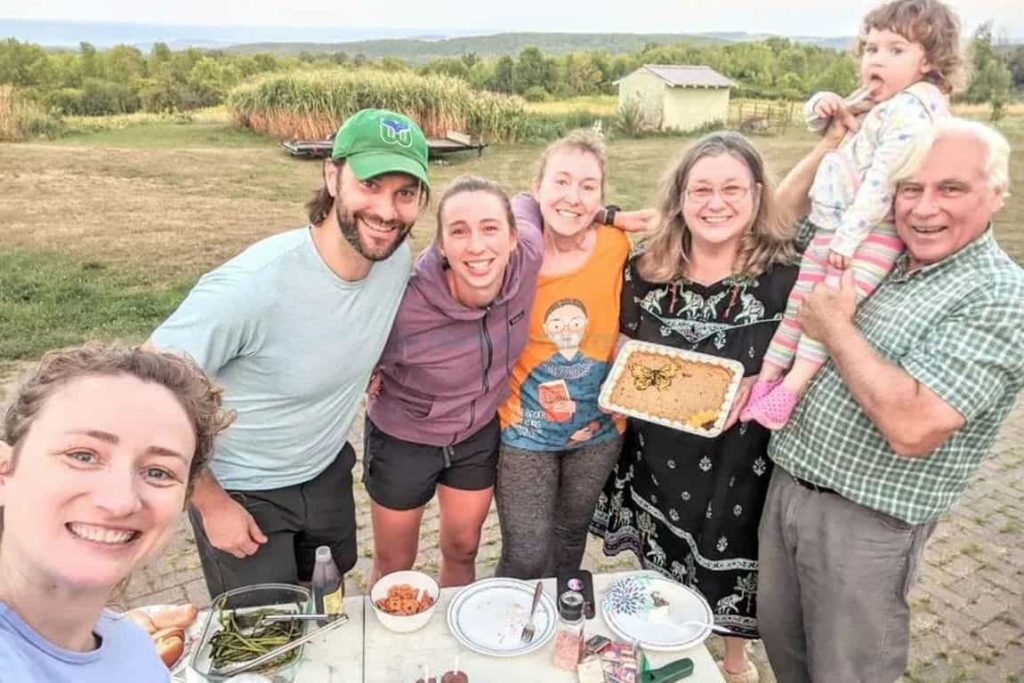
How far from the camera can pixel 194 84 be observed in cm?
2836

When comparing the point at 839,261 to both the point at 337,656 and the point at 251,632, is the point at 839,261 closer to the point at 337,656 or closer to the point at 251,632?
the point at 337,656

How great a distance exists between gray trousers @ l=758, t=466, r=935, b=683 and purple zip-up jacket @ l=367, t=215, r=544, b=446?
3.87 feet

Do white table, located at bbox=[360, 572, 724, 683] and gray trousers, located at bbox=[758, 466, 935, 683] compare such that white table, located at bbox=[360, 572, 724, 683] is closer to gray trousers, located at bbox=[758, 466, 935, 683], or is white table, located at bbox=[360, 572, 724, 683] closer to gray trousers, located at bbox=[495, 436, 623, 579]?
gray trousers, located at bbox=[758, 466, 935, 683]

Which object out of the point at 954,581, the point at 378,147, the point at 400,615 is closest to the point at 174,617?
the point at 400,615

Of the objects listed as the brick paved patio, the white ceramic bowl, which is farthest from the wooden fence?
the white ceramic bowl

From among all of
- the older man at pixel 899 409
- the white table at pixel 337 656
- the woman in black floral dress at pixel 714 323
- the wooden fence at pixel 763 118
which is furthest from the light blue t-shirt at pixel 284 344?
the wooden fence at pixel 763 118

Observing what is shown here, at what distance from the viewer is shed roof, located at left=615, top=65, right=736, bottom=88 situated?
29.4 metres

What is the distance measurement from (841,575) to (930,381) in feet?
2.57

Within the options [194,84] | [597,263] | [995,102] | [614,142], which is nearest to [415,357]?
[597,263]

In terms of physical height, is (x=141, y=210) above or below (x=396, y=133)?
below

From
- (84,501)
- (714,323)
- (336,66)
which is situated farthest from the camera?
(336,66)

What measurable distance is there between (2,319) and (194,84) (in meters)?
23.5

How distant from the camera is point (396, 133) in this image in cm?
276

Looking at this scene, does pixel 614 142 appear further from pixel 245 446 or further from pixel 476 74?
pixel 245 446
